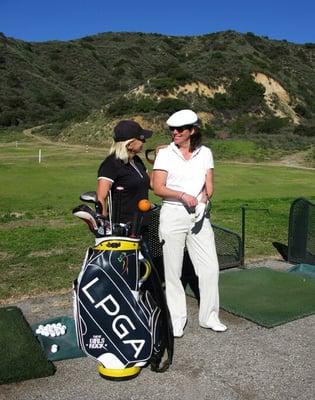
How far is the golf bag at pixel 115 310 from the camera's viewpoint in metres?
3.81

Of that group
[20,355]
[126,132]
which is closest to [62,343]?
[20,355]

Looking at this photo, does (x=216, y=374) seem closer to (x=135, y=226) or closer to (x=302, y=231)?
(x=135, y=226)

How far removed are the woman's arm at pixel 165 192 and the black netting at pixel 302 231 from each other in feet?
9.90

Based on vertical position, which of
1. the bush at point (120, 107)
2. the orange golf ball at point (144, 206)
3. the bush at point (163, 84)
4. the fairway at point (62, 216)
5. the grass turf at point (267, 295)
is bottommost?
the fairway at point (62, 216)

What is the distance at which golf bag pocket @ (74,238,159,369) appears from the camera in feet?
12.5

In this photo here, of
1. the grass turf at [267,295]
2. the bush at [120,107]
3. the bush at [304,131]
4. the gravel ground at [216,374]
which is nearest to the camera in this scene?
the gravel ground at [216,374]

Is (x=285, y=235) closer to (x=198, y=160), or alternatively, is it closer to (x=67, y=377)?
(x=198, y=160)

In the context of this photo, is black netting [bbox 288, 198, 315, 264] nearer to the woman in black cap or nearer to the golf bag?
the woman in black cap

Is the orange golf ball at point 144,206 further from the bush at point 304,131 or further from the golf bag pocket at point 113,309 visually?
the bush at point 304,131

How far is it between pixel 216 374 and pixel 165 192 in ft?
4.64

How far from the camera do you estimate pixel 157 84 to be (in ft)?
172

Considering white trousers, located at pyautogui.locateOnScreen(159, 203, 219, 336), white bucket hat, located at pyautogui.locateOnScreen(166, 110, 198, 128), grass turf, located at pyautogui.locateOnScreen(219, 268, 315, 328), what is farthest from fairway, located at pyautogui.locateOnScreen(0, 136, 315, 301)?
white bucket hat, located at pyautogui.locateOnScreen(166, 110, 198, 128)

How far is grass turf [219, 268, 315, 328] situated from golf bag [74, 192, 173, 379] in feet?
4.87

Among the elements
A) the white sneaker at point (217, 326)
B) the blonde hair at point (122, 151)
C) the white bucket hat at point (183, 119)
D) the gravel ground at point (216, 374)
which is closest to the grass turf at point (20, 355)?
the gravel ground at point (216, 374)
